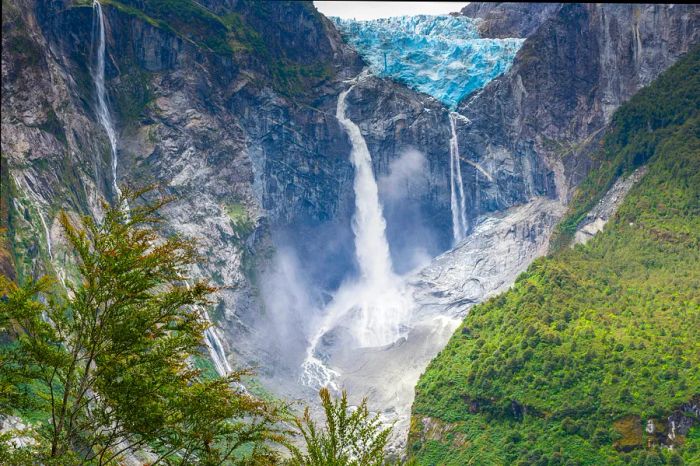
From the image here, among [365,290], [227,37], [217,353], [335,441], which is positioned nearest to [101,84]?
[227,37]

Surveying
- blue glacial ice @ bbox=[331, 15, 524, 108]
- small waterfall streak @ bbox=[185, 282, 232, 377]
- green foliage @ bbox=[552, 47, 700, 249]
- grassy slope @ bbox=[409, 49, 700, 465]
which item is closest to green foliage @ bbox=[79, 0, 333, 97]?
blue glacial ice @ bbox=[331, 15, 524, 108]

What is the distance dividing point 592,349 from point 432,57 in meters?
68.5

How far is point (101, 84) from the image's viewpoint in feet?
338

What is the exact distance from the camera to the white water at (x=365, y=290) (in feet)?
341

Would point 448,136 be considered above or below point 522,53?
below

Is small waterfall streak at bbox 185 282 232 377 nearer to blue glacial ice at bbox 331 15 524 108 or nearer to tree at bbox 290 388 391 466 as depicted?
blue glacial ice at bbox 331 15 524 108

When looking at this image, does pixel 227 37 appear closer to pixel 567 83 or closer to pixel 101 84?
pixel 101 84

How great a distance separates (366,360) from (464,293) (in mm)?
16973

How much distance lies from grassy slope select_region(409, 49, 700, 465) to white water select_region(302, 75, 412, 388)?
60.7 feet

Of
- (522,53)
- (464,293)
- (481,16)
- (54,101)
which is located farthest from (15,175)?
(481,16)

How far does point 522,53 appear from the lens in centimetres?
12556

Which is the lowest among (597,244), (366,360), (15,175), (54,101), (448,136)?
(366,360)

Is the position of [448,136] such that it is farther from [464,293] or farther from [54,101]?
[54,101]

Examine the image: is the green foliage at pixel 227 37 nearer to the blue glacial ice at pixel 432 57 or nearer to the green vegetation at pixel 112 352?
the blue glacial ice at pixel 432 57
